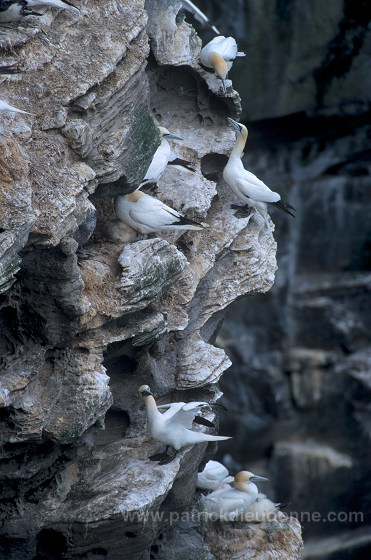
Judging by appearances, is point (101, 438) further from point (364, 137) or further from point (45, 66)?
point (364, 137)

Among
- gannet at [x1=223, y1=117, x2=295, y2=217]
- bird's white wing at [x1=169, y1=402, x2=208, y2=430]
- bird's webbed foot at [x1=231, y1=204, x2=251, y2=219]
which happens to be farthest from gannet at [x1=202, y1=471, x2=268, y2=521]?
gannet at [x1=223, y1=117, x2=295, y2=217]

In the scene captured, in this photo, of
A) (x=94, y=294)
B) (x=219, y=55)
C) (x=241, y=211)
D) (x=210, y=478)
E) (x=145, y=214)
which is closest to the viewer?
(x=94, y=294)

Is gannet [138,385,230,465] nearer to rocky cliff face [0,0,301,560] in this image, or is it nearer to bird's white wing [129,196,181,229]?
rocky cliff face [0,0,301,560]

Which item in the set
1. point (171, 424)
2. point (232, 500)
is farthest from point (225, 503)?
point (171, 424)

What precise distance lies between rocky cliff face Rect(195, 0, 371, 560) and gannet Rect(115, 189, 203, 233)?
19.0ft

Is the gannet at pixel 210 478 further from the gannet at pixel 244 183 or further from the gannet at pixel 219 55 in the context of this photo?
the gannet at pixel 219 55

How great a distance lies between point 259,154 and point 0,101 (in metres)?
7.74

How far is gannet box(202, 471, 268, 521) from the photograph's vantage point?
27.1 feet

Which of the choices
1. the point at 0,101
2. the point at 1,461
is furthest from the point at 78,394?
the point at 0,101

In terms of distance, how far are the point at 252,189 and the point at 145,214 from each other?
1365 millimetres

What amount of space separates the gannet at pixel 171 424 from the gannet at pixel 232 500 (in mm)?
1405

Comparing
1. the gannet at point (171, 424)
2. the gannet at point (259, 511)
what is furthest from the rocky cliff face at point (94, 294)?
the gannet at point (259, 511)

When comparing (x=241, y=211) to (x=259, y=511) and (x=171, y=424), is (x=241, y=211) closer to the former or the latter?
(x=171, y=424)

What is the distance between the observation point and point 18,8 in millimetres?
6043
